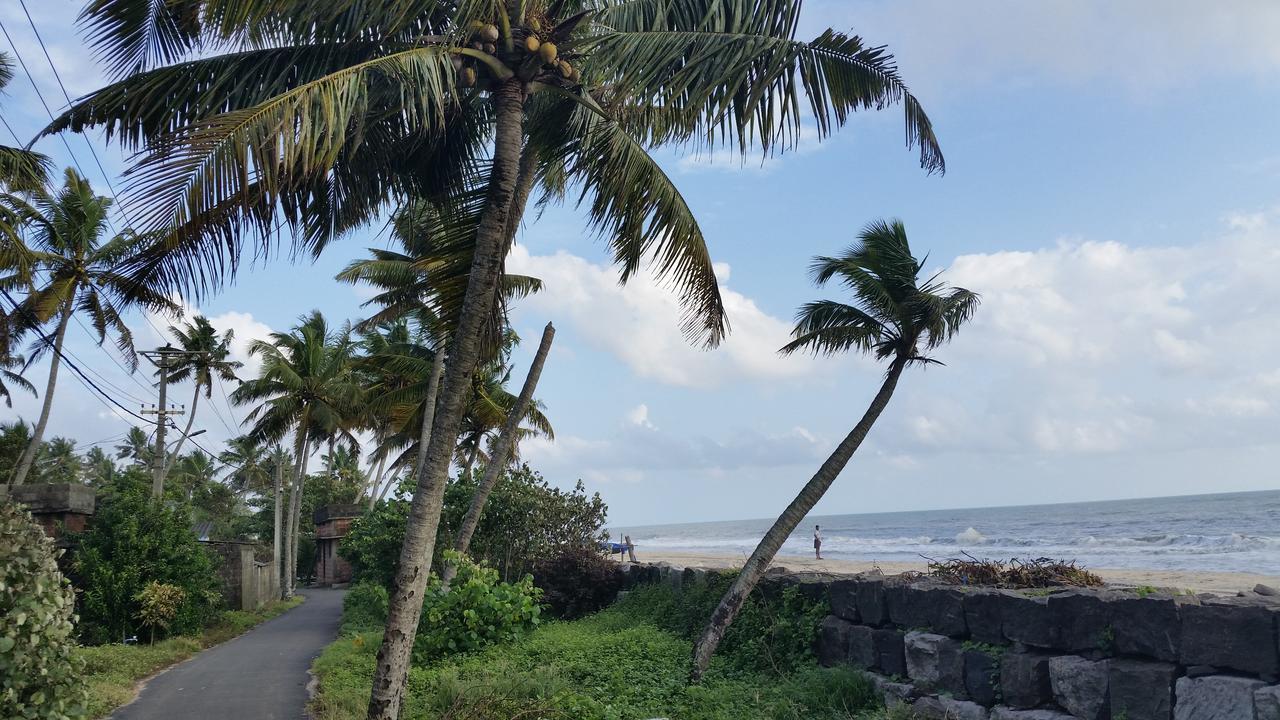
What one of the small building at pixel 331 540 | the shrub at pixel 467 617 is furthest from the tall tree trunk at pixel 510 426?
the small building at pixel 331 540

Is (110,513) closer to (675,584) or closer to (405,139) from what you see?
(675,584)

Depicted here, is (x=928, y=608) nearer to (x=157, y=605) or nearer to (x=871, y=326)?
(x=871, y=326)

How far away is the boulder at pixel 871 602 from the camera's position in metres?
8.75

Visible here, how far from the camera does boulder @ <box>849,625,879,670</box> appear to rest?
342 inches

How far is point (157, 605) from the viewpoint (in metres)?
14.9

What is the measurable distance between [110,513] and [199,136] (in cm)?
1280

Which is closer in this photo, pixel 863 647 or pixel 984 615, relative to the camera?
pixel 984 615

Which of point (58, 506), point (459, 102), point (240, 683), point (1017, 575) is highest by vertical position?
point (459, 102)

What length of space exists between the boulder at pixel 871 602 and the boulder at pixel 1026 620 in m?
1.48

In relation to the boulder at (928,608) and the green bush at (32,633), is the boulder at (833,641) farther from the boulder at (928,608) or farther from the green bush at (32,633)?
the green bush at (32,633)

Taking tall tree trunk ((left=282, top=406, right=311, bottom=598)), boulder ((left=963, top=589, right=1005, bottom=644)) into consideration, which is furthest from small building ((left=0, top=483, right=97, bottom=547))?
boulder ((left=963, top=589, right=1005, bottom=644))

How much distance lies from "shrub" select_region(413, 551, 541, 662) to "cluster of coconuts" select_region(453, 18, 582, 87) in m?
7.01

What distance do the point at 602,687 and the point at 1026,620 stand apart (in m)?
4.11

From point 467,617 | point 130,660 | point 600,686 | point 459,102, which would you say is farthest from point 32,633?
point 130,660
